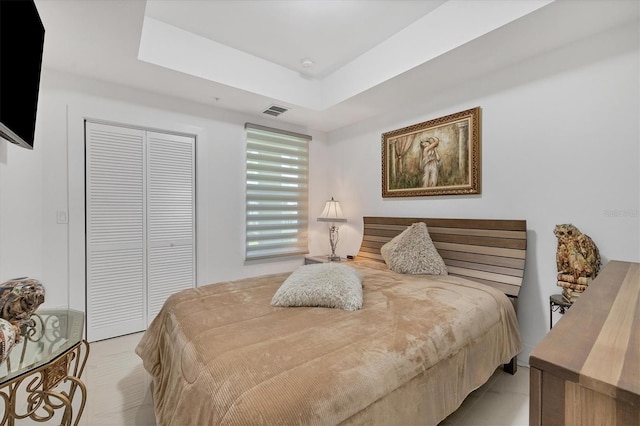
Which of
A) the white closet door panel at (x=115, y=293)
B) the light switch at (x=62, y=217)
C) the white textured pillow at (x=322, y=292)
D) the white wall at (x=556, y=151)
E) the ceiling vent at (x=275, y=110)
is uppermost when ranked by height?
the ceiling vent at (x=275, y=110)

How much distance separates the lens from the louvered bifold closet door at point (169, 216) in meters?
3.06

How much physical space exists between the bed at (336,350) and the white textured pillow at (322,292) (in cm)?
6

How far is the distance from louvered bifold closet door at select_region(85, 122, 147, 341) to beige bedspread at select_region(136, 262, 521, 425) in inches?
53.2

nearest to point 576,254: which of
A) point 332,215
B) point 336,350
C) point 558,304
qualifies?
point 558,304

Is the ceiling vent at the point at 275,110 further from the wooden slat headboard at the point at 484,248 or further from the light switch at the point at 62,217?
the light switch at the point at 62,217

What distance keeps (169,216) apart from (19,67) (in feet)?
6.07

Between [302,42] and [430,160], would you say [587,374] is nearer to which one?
[430,160]

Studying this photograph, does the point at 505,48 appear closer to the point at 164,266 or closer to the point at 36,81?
the point at 36,81

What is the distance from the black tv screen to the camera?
4.31 feet

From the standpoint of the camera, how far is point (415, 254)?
2723 millimetres

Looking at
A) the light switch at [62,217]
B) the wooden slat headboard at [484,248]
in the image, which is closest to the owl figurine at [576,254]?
the wooden slat headboard at [484,248]

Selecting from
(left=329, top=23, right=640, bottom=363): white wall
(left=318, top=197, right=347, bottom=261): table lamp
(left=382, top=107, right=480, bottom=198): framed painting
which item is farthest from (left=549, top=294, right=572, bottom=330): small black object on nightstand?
(left=318, top=197, right=347, bottom=261): table lamp

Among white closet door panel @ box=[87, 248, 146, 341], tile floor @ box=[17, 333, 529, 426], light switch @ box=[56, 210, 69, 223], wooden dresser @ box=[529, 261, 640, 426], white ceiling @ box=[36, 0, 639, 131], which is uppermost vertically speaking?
white ceiling @ box=[36, 0, 639, 131]

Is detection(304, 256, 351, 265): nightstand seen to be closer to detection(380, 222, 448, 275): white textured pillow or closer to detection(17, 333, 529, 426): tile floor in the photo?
detection(380, 222, 448, 275): white textured pillow
